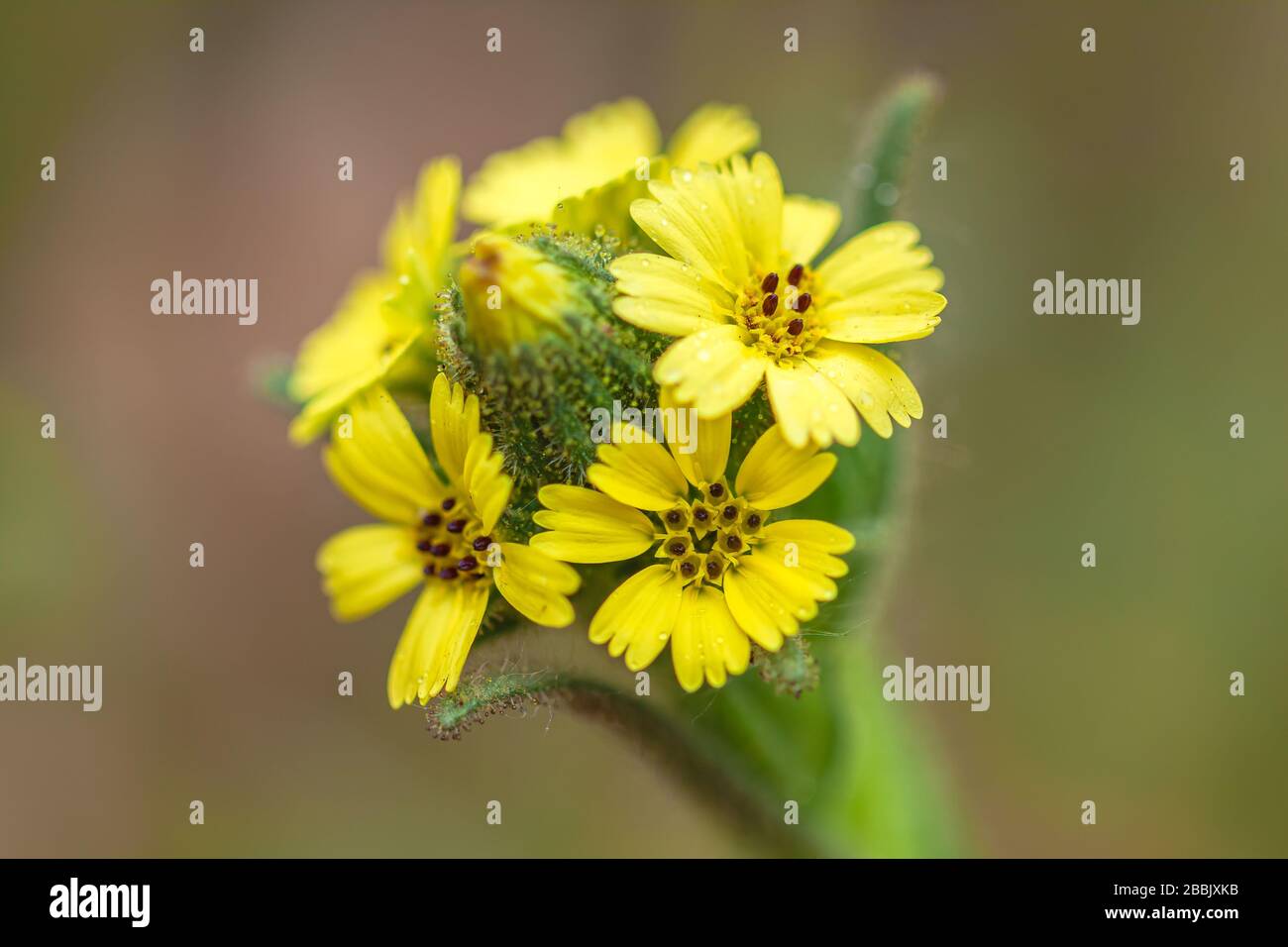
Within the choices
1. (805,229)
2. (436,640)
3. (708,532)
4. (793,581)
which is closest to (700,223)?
(805,229)

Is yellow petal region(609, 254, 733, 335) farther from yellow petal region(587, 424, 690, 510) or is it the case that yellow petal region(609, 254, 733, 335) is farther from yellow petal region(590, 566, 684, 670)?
yellow petal region(590, 566, 684, 670)

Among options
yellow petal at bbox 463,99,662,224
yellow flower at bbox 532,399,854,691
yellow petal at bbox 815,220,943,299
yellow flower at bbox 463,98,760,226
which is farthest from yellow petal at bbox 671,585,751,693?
yellow petal at bbox 463,99,662,224

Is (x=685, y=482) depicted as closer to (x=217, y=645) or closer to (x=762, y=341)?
(x=762, y=341)

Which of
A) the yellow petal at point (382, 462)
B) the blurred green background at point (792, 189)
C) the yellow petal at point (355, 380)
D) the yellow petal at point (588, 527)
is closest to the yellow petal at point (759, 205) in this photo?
the yellow petal at point (588, 527)

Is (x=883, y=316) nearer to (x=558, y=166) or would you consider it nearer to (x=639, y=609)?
(x=639, y=609)

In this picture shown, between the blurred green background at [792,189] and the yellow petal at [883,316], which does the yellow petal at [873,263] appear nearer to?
the yellow petal at [883,316]

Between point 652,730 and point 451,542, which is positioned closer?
point 451,542

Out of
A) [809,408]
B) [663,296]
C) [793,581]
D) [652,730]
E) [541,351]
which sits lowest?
[652,730]
